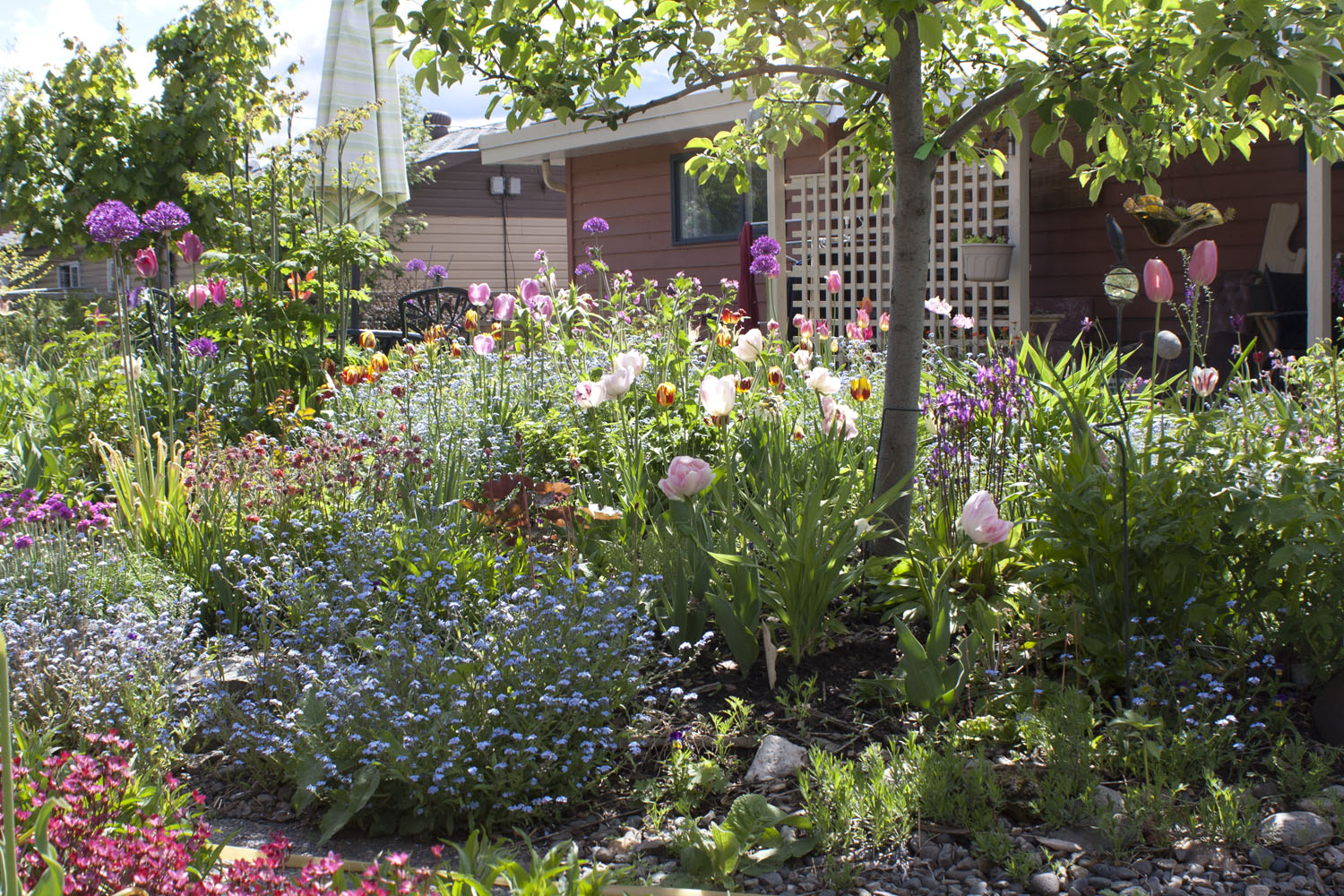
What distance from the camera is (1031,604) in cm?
260

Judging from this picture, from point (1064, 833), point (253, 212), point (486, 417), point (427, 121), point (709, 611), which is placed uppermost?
point (427, 121)

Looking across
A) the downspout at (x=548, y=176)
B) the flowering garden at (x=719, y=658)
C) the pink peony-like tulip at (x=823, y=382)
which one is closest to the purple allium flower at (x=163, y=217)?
the flowering garden at (x=719, y=658)

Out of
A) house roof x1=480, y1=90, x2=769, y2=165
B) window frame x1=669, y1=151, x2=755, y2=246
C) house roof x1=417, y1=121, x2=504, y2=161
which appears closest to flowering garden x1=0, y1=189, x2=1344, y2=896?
house roof x1=480, y1=90, x2=769, y2=165

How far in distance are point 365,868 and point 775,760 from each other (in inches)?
33.2

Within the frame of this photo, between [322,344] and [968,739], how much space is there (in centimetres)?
453

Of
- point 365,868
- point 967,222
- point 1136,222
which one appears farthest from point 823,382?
point 1136,222

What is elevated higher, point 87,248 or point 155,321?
point 87,248

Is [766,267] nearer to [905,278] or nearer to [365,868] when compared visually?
[905,278]

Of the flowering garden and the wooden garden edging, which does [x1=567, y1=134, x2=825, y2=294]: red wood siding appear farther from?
the wooden garden edging

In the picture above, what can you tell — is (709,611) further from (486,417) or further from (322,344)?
(322,344)

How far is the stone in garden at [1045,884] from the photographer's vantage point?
1699mm

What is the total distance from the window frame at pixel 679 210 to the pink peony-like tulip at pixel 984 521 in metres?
8.86

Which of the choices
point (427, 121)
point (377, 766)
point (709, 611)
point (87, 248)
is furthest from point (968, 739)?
point (427, 121)

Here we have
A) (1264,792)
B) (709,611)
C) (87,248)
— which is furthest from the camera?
(87,248)
